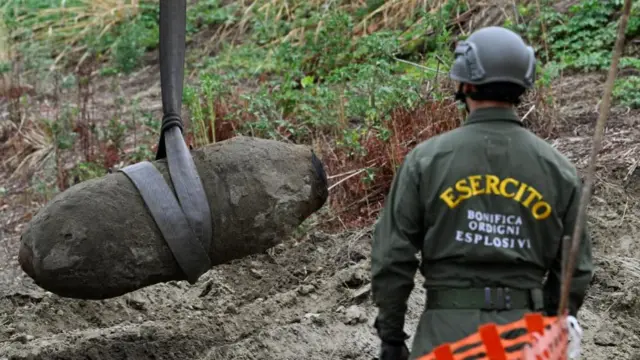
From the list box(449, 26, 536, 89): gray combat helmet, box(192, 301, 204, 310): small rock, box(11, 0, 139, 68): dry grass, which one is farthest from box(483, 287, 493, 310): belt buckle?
box(11, 0, 139, 68): dry grass

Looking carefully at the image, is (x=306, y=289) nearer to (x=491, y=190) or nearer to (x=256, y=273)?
(x=256, y=273)

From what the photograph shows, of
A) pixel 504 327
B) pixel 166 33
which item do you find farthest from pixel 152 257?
pixel 504 327


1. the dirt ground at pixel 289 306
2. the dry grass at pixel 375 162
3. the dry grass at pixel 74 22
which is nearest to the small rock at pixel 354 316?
the dirt ground at pixel 289 306

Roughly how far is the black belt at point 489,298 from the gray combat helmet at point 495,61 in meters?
0.68

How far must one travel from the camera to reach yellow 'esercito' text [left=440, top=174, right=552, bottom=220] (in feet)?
11.3

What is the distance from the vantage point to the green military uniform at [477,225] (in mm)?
3453

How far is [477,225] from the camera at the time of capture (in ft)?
11.3

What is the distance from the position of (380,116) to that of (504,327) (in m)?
4.16

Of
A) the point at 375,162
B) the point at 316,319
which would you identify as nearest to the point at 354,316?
the point at 316,319

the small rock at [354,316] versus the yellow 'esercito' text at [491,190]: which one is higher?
the yellow 'esercito' text at [491,190]

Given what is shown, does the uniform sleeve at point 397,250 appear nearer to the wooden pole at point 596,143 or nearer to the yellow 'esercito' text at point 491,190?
the yellow 'esercito' text at point 491,190

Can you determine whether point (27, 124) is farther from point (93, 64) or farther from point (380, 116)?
point (380, 116)

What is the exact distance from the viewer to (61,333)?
5.92 metres

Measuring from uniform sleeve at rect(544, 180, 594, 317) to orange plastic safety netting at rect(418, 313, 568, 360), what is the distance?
18cm
